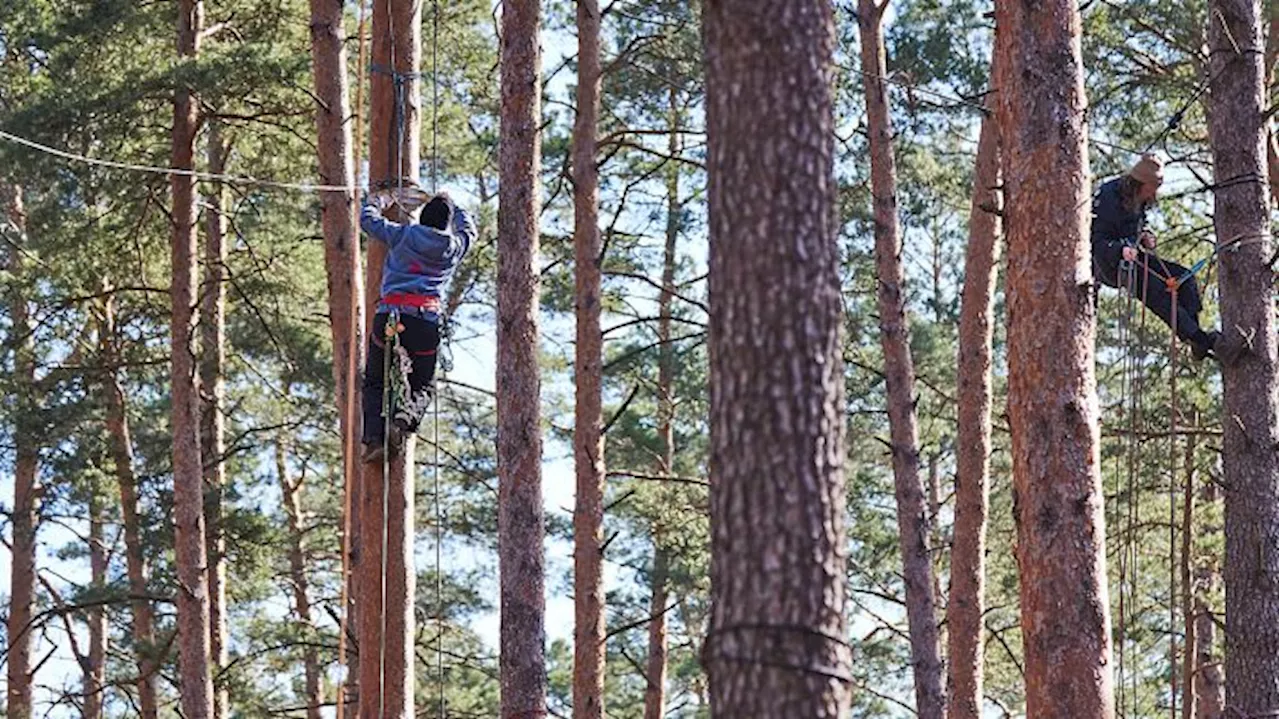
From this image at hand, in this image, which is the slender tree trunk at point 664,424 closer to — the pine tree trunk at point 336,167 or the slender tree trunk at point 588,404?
the slender tree trunk at point 588,404

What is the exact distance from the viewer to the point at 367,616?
960 centimetres

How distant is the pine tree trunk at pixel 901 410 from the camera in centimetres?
1383

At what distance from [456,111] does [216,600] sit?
5.23 metres

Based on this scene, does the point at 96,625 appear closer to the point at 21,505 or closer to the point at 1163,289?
the point at 21,505

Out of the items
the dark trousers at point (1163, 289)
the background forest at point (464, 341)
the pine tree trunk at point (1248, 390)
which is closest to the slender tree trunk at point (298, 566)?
the background forest at point (464, 341)

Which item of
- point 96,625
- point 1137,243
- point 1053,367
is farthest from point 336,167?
point 96,625

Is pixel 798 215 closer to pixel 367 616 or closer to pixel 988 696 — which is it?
pixel 367 616

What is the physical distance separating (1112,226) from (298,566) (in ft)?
47.2

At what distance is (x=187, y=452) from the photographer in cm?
1612

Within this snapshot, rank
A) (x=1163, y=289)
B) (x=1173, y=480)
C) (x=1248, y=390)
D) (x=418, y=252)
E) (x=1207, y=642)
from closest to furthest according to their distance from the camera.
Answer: (x=1173, y=480)
(x=418, y=252)
(x=1248, y=390)
(x=1163, y=289)
(x=1207, y=642)

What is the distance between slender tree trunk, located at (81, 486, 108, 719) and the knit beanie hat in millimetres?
12779

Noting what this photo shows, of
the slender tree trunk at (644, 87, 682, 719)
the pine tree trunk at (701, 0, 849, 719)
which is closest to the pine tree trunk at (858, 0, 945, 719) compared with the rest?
the slender tree trunk at (644, 87, 682, 719)

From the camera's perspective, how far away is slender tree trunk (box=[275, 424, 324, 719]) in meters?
22.5

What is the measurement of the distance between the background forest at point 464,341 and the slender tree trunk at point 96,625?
0.09 meters
